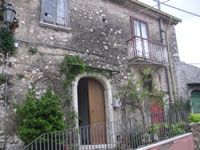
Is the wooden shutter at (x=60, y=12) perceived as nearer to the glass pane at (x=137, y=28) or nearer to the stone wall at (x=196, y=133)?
the glass pane at (x=137, y=28)

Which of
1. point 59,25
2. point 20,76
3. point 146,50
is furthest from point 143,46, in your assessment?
point 20,76

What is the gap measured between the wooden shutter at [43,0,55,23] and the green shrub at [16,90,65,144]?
2.84 meters

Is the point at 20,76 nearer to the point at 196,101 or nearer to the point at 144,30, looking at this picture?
the point at 144,30

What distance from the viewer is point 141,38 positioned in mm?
9430

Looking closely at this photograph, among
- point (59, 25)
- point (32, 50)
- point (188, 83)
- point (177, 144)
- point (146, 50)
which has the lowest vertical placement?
point (177, 144)

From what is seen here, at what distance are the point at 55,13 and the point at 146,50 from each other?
435cm

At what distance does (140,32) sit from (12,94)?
21.6 ft

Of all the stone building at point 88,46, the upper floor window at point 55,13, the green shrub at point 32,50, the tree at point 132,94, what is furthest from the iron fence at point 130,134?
the upper floor window at point 55,13

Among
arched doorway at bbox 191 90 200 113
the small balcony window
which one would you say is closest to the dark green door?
arched doorway at bbox 191 90 200 113

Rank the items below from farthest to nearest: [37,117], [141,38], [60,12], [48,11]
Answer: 1. [141,38]
2. [60,12]
3. [48,11]
4. [37,117]

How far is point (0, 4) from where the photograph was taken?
665cm

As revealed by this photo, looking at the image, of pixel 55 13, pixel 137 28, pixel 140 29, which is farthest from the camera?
pixel 140 29

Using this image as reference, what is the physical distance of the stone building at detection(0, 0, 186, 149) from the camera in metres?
6.63

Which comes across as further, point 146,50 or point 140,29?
point 140,29
